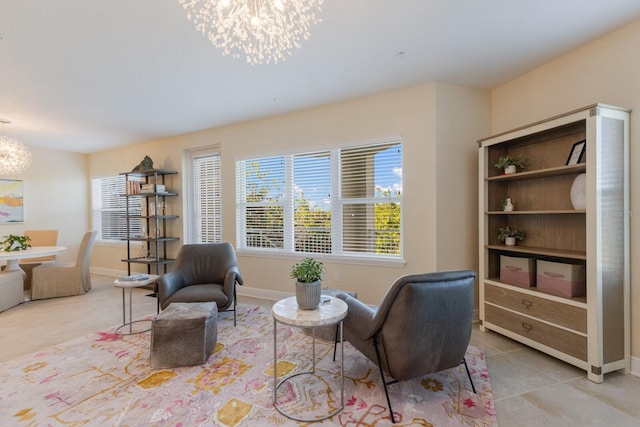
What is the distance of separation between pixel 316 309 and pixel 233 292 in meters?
1.68

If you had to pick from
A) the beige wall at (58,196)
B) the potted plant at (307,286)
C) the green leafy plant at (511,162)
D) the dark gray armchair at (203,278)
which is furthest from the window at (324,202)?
the beige wall at (58,196)

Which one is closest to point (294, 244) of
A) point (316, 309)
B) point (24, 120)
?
point (316, 309)

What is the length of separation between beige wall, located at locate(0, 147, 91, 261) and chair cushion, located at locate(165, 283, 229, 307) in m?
4.84

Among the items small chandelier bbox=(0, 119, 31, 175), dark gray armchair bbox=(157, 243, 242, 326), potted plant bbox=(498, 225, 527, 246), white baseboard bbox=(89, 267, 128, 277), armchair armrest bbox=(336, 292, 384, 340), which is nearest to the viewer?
armchair armrest bbox=(336, 292, 384, 340)

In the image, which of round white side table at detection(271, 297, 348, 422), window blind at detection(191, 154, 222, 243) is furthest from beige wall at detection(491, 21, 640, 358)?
window blind at detection(191, 154, 222, 243)

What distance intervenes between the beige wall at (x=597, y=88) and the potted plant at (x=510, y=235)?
2.89 ft

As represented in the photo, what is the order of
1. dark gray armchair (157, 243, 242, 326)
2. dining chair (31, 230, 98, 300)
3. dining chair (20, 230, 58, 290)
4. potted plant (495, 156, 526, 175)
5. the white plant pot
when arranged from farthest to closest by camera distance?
dining chair (20, 230, 58, 290)
dining chair (31, 230, 98, 300)
dark gray armchair (157, 243, 242, 326)
potted plant (495, 156, 526, 175)
the white plant pot

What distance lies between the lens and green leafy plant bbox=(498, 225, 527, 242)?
318 cm

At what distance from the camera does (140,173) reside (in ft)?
17.9

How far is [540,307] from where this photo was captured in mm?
2627

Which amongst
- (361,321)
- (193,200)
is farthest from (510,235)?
(193,200)

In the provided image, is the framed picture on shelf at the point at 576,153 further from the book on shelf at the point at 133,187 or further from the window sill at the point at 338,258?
the book on shelf at the point at 133,187

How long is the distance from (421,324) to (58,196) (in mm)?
7568

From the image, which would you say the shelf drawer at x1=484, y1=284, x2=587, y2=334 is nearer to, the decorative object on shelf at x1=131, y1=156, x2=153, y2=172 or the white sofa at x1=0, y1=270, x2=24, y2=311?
the decorative object on shelf at x1=131, y1=156, x2=153, y2=172
